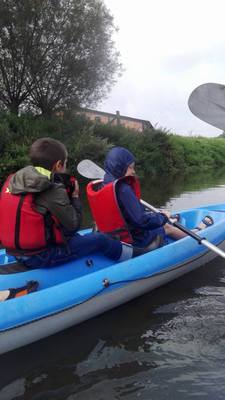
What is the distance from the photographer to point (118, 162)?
3.40 m

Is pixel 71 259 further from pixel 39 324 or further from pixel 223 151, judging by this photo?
pixel 223 151

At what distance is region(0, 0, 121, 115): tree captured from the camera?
12.4 m

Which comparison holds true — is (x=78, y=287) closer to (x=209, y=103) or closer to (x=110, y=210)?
(x=110, y=210)

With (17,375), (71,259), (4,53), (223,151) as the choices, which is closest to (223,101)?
(71,259)

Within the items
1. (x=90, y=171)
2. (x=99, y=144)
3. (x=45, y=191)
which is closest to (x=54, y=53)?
(x=99, y=144)

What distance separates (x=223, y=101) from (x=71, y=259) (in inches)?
59.7

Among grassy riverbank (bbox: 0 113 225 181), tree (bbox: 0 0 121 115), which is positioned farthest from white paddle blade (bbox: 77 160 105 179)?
tree (bbox: 0 0 121 115)

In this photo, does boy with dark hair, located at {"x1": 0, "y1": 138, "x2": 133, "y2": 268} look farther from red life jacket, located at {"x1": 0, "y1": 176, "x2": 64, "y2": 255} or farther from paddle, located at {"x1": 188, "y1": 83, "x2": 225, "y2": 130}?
paddle, located at {"x1": 188, "y1": 83, "x2": 225, "y2": 130}

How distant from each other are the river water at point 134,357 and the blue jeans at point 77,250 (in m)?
0.46

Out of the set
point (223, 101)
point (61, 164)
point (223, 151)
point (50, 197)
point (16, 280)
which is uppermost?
point (223, 151)

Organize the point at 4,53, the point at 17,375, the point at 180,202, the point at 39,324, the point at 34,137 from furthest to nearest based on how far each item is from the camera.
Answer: the point at 4,53
the point at 34,137
the point at 180,202
the point at 39,324
the point at 17,375

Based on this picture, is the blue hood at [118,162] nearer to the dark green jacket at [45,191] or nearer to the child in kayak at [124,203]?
the child in kayak at [124,203]

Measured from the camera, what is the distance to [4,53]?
12.8m

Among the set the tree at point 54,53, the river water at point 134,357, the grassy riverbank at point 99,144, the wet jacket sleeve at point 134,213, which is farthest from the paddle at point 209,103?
the tree at point 54,53
